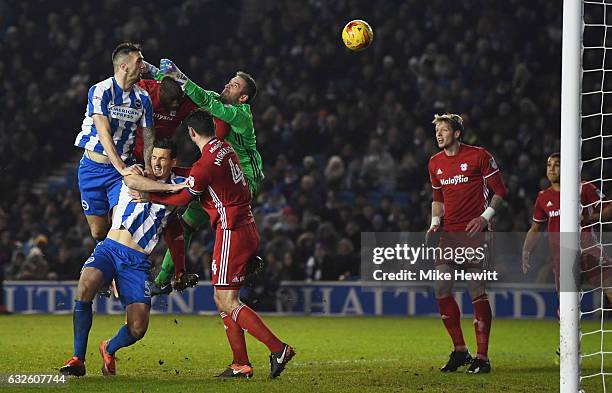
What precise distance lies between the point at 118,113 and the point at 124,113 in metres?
0.05

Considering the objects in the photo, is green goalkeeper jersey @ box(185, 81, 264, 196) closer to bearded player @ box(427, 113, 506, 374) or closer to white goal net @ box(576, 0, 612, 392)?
bearded player @ box(427, 113, 506, 374)

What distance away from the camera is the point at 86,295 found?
25.5 ft

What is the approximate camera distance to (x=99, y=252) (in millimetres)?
7844

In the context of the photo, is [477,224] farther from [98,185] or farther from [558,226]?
[98,185]

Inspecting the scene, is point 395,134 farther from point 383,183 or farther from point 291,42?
point 291,42

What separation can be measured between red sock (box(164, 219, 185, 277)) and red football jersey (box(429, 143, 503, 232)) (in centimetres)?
230

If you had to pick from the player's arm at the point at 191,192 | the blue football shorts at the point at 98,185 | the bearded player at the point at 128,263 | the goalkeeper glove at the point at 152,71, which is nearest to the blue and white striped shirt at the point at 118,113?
the blue football shorts at the point at 98,185

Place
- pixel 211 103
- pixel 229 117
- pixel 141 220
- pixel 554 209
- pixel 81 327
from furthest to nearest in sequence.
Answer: pixel 554 209, pixel 229 117, pixel 211 103, pixel 141 220, pixel 81 327

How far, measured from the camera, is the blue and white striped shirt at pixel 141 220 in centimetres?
792

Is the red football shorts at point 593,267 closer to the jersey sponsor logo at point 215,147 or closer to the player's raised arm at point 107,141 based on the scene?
the jersey sponsor logo at point 215,147

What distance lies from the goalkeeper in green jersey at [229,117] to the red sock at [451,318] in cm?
191

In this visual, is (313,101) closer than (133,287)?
No

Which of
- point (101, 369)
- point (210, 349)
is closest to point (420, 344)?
point (210, 349)

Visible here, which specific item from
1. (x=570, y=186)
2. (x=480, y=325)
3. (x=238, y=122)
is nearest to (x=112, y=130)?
(x=238, y=122)
